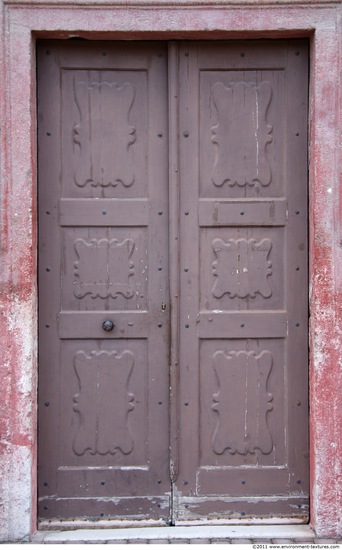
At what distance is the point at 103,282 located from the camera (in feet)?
13.2

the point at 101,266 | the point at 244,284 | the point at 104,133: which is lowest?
the point at 244,284

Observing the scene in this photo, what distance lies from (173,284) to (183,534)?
139 cm

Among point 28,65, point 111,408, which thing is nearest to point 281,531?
point 111,408

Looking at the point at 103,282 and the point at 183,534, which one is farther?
the point at 103,282

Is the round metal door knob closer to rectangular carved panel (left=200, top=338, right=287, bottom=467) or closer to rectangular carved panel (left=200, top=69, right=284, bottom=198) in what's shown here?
rectangular carved panel (left=200, top=338, right=287, bottom=467)

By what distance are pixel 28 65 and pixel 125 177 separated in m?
0.80

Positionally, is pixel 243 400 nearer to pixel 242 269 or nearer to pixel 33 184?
pixel 242 269

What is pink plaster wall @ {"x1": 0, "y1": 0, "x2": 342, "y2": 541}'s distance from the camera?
377 cm

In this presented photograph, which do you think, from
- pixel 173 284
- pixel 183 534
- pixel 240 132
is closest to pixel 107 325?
pixel 173 284

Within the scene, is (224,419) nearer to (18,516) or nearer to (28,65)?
(18,516)

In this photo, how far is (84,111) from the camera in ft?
13.1

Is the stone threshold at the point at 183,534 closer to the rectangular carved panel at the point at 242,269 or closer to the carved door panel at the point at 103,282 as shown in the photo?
the carved door panel at the point at 103,282

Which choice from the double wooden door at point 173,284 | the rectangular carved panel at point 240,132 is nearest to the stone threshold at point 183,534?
the double wooden door at point 173,284

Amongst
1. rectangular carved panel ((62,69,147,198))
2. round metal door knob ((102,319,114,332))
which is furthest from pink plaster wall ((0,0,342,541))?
round metal door knob ((102,319,114,332))
